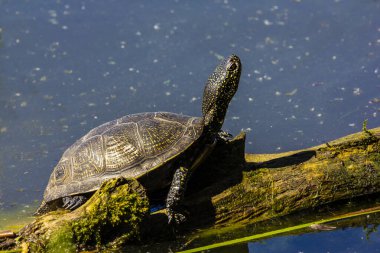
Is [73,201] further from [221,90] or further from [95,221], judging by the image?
[221,90]

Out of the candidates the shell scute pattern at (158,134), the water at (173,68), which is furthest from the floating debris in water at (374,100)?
the shell scute pattern at (158,134)

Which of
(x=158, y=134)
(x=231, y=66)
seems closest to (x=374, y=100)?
(x=231, y=66)

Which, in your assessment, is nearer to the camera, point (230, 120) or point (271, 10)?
point (230, 120)

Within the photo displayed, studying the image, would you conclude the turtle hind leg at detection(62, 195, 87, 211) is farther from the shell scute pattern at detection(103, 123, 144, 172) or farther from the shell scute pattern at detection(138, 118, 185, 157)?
the shell scute pattern at detection(138, 118, 185, 157)

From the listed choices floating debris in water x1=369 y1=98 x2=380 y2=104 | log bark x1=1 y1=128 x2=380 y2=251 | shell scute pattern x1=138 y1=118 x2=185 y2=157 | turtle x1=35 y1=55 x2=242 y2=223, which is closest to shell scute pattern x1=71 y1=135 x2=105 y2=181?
turtle x1=35 y1=55 x2=242 y2=223

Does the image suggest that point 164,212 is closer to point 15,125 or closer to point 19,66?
point 15,125

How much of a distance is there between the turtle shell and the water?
115cm

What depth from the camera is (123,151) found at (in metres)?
5.11

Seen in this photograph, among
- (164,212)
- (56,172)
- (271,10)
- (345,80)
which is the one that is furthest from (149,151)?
(271,10)

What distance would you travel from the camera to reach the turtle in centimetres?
500

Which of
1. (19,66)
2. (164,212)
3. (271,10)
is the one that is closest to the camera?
(164,212)

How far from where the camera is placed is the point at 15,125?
Answer: 24.5 ft

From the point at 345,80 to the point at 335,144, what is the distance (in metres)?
2.72

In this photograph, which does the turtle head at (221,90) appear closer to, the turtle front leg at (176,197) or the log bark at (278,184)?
the log bark at (278,184)
